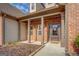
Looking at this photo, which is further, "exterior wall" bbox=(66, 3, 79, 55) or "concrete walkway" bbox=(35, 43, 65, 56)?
"concrete walkway" bbox=(35, 43, 65, 56)

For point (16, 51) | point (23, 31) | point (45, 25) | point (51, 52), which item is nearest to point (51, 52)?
point (51, 52)

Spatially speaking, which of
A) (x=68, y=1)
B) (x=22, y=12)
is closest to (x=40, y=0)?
(x=68, y=1)

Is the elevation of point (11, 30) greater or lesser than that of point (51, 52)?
greater

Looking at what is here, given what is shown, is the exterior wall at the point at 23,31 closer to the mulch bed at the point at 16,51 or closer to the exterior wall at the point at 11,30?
the exterior wall at the point at 11,30

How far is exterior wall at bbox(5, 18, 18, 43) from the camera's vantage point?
395 inches

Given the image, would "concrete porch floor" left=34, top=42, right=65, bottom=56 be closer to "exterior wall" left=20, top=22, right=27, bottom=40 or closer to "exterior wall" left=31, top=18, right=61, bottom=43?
"exterior wall" left=31, top=18, right=61, bottom=43

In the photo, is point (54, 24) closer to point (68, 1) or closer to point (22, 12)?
point (68, 1)

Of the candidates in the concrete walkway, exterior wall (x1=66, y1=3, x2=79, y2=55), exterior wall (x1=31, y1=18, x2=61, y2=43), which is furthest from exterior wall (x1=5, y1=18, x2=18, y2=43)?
exterior wall (x1=66, y1=3, x2=79, y2=55)

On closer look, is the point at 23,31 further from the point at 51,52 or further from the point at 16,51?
the point at 51,52

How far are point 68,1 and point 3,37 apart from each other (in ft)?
17.9

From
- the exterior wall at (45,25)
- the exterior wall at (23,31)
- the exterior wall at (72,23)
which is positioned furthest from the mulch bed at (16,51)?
the exterior wall at (23,31)

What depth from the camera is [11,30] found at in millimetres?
10891

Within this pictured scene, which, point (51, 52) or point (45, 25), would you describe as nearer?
point (51, 52)

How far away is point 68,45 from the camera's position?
225 inches
